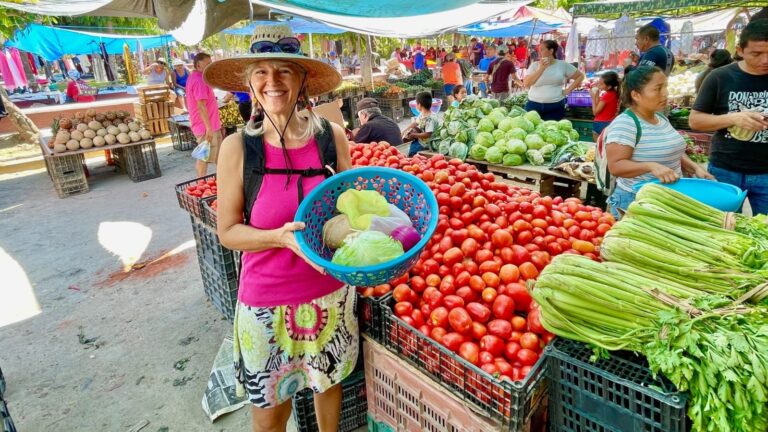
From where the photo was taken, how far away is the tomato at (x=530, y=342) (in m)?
1.97

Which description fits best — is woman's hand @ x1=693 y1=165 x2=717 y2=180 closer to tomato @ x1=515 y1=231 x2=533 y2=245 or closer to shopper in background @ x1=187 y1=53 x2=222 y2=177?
tomato @ x1=515 y1=231 x2=533 y2=245

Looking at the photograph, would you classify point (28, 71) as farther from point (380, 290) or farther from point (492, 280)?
point (492, 280)

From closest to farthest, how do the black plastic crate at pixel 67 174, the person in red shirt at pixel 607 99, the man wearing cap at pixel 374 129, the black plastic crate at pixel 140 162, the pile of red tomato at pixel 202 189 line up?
the pile of red tomato at pixel 202 189, the man wearing cap at pixel 374 129, the person in red shirt at pixel 607 99, the black plastic crate at pixel 67 174, the black plastic crate at pixel 140 162

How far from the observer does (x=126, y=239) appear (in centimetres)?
585

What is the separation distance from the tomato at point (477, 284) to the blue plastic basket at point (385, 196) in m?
0.51

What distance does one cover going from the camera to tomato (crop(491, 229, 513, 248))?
8.38 ft

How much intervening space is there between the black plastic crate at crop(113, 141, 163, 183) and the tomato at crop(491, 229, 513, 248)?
26.7 ft

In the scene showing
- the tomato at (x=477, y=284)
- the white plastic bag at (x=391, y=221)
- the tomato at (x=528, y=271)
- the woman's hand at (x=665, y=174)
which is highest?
the white plastic bag at (x=391, y=221)

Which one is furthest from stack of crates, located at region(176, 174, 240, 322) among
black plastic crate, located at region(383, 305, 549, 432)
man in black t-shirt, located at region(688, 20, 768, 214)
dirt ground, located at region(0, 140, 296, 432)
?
man in black t-shirt, located at region(688, 20, 768, 214)

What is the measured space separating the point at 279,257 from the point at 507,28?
20.4m

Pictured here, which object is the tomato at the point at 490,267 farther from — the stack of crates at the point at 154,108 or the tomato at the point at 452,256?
the stack of crates at the point at 154,108

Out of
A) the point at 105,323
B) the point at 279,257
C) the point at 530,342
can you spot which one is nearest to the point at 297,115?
the point at 279,257

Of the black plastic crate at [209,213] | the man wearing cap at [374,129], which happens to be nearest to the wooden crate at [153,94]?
the man wearing cap at [374,129]

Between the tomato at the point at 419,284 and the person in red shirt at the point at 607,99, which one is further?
the person in red shirt at the point at 607,99
